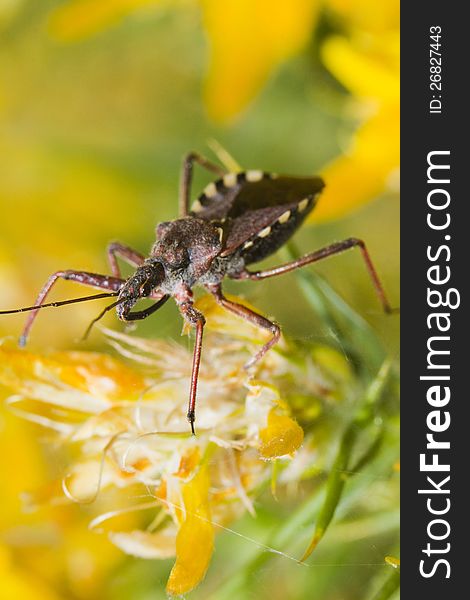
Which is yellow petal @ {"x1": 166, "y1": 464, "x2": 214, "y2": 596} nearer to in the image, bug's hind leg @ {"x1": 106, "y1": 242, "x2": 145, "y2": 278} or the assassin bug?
the assassin bug

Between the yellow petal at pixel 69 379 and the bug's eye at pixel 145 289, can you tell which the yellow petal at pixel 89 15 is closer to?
the bug's eye at pixel 145 289

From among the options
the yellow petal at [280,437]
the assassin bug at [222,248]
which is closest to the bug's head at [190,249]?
the assassin bug at [222,248]

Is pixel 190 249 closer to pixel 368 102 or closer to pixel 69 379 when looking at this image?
pixel 69 379

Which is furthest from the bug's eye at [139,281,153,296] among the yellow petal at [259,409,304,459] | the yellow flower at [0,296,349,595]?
the yellow petal at [259,409,304,459]

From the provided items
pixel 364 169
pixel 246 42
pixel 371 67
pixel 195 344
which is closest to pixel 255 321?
pixel 195 344

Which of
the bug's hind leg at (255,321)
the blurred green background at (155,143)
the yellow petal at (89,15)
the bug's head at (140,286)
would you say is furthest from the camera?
the yellow petal at (89,15)

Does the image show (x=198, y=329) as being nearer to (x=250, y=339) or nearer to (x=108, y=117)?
(x=250, y=339)
